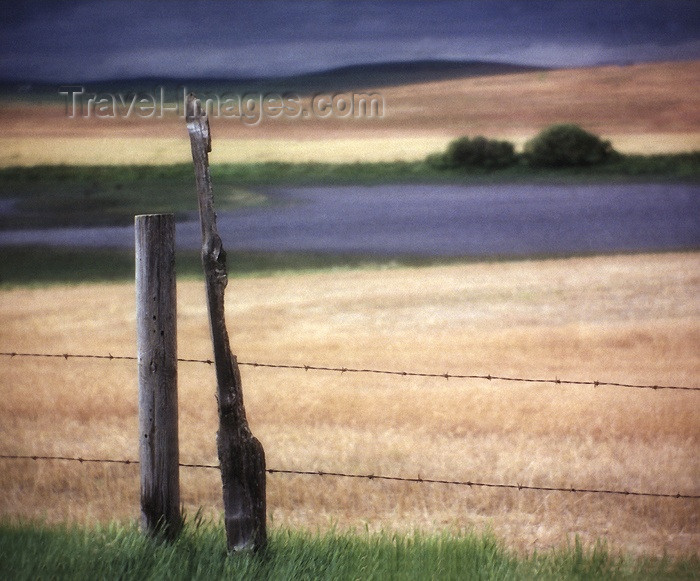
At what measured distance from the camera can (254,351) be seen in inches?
237

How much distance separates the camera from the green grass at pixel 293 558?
2348 mm

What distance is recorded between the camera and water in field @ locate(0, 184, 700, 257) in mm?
6598

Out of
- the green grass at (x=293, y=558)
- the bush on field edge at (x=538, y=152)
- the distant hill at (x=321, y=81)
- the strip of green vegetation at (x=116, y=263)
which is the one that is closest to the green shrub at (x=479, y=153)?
the bush on field edge at (x=538, y=152)

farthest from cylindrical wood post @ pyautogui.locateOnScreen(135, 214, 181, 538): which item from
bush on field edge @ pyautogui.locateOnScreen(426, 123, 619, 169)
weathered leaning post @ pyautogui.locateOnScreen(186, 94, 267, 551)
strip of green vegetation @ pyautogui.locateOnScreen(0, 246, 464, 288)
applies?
bush on field edge @ pyautogui.locateOnScreen(426, 123, 619, 169)

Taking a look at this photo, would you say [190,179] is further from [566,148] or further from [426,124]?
[566,148]

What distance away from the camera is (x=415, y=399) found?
16.6ft

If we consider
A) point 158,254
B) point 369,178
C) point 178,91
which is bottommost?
point 158,254

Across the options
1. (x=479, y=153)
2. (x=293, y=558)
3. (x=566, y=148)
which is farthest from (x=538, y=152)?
(x=293, y=558)

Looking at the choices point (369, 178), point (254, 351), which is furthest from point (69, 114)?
point (369, 178)

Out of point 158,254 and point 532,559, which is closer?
point 158,254

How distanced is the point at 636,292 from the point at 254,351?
134 inches

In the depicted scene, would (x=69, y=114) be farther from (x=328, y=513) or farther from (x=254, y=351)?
(x=328, y=513)

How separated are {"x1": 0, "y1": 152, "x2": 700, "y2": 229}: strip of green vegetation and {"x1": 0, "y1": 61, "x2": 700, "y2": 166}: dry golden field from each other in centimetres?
15

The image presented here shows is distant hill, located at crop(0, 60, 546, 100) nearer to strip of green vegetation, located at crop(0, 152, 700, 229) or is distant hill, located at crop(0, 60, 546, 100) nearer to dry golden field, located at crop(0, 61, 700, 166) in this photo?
dry golden field, located at crop(0, 61, 700, 166)
